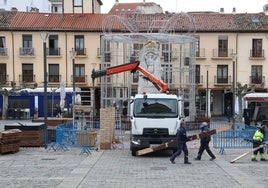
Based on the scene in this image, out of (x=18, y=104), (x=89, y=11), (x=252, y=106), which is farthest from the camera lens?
(x=89, y=11)

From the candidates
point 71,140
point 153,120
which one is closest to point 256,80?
point 71,140

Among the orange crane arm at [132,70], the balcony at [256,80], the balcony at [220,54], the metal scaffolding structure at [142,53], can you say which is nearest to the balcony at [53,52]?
the balcony at [220,54]

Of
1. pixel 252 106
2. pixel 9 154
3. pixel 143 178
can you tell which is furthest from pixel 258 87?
pixel 143 178

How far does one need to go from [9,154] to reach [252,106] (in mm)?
27999

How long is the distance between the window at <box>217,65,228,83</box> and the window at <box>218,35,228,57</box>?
1.32 m

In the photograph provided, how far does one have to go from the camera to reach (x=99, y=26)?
52.9 m

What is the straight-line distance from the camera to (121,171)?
15.1 meters

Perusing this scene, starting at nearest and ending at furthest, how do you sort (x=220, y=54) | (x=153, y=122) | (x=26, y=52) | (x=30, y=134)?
(x=153, y=122)
(x=30, y=134)
(x=26, y=52)
(x=220, y=54)

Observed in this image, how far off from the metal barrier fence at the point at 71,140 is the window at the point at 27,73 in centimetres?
3143

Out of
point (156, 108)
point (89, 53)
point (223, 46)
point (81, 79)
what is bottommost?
point (156, 108)

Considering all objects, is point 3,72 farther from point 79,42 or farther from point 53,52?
point 79,42

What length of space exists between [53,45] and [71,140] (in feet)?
110

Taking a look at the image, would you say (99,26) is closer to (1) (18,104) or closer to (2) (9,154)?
(1) (18,104)

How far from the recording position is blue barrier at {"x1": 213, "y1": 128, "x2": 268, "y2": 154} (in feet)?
69.6
